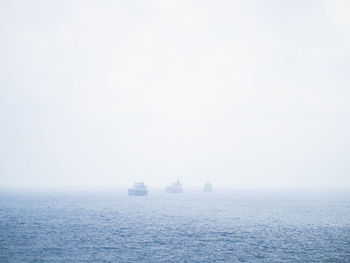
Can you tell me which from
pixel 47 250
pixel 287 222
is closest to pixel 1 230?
pixel 47 250

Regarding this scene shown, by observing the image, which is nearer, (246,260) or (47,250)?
(246,260)

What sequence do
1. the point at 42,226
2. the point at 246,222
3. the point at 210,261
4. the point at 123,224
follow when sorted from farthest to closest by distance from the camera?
1. the point at 246,222
2. the point at 123,224
3. the point at 42,226
4. the point at 210,261

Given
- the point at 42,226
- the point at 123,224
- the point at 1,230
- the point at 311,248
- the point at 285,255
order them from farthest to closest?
1. the point at 123,224
2. the point at 42,226
3. the point at 1,230
4. the point at 311,248
5. the point at 285,255

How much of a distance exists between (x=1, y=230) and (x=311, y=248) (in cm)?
5145

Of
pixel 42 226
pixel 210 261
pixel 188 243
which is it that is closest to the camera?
pixel 210 261

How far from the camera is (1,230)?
65.2 m

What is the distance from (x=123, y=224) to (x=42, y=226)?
1582 cm

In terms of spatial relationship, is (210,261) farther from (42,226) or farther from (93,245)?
(42,226)

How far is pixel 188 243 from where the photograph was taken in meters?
55.2

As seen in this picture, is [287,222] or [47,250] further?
[287,222]

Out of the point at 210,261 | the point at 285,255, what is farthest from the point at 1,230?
the point at 285,255

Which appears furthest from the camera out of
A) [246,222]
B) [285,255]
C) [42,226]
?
[246,222]

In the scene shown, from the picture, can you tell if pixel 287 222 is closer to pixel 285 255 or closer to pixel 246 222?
pixel 246 222

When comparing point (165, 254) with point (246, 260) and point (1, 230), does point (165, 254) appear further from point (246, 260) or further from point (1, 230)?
point (1, 230)
